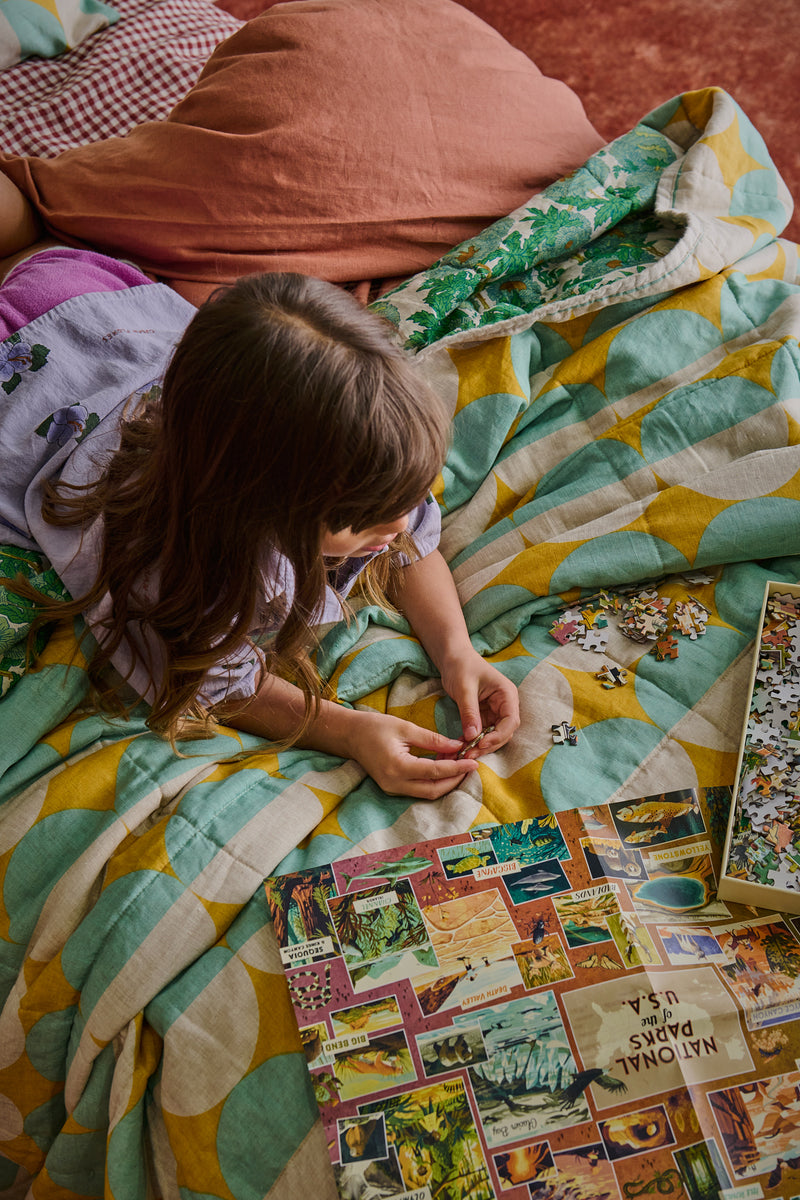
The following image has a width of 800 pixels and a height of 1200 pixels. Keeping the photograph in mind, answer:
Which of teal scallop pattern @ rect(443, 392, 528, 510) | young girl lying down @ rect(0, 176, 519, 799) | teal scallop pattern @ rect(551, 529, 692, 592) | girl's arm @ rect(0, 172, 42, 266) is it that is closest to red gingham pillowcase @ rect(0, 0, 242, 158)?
girl's arm @ rect(0, 172, 42, 266)

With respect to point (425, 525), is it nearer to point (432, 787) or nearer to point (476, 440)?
point (476, 440)

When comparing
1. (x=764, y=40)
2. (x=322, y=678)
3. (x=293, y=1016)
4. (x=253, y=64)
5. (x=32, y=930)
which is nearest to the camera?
(x=293, y=1016)

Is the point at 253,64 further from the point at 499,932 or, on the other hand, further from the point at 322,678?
the point at 499,932

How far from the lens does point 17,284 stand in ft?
3.41

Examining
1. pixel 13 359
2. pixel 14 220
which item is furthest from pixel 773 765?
pixel 14 220

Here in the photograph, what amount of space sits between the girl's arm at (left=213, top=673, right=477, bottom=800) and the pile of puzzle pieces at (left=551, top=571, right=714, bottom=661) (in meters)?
0.18

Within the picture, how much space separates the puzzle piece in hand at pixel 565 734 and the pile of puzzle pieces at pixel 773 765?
0.15m

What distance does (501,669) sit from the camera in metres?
0.93

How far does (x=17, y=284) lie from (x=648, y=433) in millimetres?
737

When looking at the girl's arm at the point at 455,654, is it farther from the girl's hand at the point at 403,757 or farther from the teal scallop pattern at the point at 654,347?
the teal scallop pattern at the point at 654,347

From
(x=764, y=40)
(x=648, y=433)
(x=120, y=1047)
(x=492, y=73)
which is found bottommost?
(x=120, y=1047)

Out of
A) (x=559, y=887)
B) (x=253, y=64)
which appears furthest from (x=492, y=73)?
(x=559, y=887)

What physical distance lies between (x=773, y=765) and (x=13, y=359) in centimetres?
86

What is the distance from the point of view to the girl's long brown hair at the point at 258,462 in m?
0.66
